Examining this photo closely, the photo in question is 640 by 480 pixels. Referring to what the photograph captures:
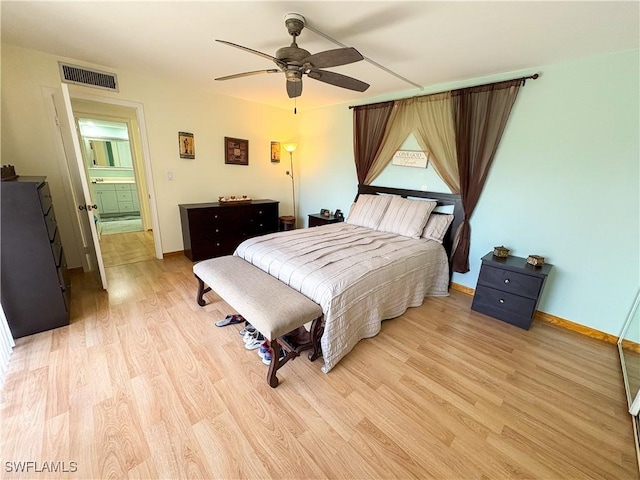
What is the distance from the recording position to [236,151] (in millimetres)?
4145

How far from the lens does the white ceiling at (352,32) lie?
5.18ft

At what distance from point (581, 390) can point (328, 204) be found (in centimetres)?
361

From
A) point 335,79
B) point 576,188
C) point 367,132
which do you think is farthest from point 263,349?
point 367,132

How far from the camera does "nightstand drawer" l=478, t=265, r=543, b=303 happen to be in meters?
2.26

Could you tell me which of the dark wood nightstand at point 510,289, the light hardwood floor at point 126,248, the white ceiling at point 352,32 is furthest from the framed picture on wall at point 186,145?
the dark wood nightstand at point 510,289

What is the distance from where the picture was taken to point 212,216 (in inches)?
143

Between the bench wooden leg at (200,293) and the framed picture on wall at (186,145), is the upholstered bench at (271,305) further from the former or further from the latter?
the framed picture on wall at (186,145)

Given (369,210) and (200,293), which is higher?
(369,210)

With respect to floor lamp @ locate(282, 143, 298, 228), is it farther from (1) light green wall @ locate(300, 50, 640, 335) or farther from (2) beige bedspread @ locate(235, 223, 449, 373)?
(1) light green wall @ locate(300, 50, 640, 335)

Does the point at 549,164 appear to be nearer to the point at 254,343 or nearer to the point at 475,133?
the point at 475,133

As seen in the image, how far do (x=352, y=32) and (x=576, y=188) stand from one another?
2.34 meters

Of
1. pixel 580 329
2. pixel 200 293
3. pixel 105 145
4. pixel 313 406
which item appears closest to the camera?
Result: pixel 313 406

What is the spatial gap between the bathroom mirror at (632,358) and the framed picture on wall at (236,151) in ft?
15.7

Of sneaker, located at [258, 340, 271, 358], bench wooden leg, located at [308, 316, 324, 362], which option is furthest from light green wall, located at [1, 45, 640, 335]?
sneaker, located at [258, 340, 271, 358]
